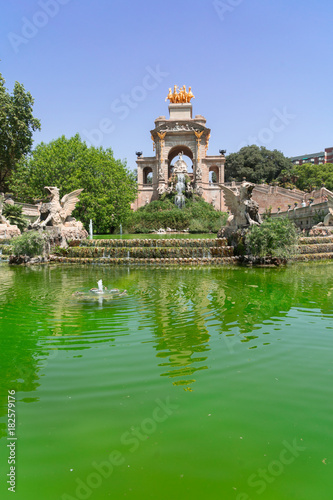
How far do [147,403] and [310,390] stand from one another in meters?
1.56

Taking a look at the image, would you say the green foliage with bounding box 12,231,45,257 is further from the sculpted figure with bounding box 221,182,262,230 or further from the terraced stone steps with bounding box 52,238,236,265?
the sculpted figure with bounding box 221,182,262,230

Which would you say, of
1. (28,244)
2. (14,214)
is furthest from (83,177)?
(28,244)

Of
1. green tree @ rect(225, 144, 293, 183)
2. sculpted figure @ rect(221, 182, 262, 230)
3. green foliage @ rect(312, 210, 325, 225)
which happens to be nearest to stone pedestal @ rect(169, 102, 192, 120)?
green tree @ rect(225, 144, 293, 183)

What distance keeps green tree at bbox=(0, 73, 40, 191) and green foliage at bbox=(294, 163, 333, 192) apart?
45278mm

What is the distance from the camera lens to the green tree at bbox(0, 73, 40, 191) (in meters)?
31.7

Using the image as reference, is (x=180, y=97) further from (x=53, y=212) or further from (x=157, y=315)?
(x=157, y=315)

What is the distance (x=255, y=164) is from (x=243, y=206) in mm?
51190

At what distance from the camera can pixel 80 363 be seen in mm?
4008

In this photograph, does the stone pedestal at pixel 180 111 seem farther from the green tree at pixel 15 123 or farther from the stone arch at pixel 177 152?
the green tree at pixel 15 123

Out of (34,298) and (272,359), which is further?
(34,298)

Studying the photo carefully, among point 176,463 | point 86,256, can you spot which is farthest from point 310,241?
point 176,463

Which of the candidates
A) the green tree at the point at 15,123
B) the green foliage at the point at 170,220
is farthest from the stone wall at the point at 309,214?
the green tree at the point at 15,123

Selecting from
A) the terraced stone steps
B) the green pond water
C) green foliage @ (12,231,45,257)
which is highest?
green foliage @ (12,231,45,257)

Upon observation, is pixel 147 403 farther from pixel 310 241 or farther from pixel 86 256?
pixel 310 241
